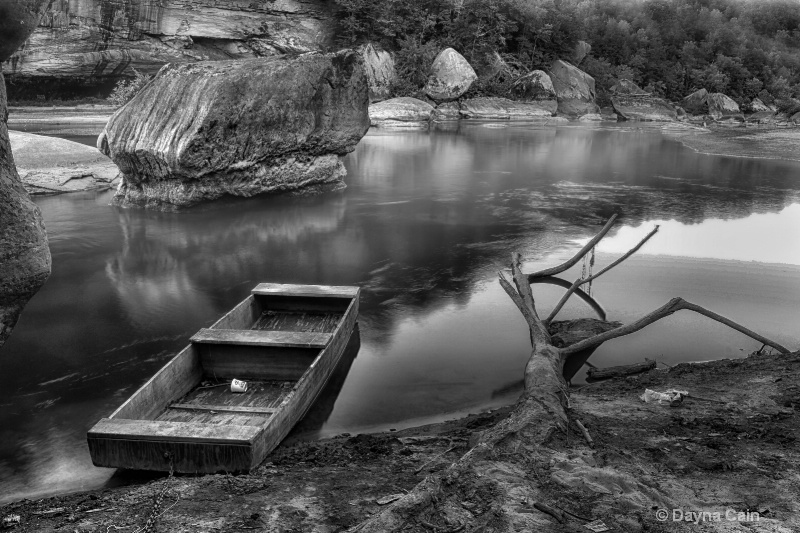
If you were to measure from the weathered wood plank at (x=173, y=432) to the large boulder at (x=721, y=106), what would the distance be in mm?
54290

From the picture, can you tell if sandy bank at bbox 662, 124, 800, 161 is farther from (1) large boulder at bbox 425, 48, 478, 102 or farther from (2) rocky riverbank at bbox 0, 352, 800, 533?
(2) rocky riverbank at bbox 0, 352, 800, 533

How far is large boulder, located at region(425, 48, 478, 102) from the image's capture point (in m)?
46.2

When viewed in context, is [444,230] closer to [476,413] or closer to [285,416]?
[476,413]

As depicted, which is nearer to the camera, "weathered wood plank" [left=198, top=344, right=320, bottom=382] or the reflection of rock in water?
"weathered wood plank" [left=198, top=344, right=320, bottom=382]

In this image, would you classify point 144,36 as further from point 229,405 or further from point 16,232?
point 229,405

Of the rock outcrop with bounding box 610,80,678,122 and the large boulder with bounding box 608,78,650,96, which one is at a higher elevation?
the large boulder with bounding box 608,78,650,96

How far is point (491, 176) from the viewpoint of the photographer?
21.8 m

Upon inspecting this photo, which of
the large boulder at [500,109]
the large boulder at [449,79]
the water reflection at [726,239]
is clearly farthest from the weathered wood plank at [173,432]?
the large boulder at [449,79]

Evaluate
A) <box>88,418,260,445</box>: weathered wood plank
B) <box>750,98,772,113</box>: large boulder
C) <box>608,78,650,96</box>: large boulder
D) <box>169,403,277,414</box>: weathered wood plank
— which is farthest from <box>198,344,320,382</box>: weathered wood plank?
<box>750,98,772,113</box>: large boulder

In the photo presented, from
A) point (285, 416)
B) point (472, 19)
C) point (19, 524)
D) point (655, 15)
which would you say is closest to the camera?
point (19, 524)

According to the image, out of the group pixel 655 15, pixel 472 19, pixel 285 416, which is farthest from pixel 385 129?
pixel 655 15

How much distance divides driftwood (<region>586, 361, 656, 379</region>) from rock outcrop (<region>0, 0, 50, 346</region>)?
5785 millimetres

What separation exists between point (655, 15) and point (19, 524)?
75368mm

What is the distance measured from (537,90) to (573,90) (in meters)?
4.00
